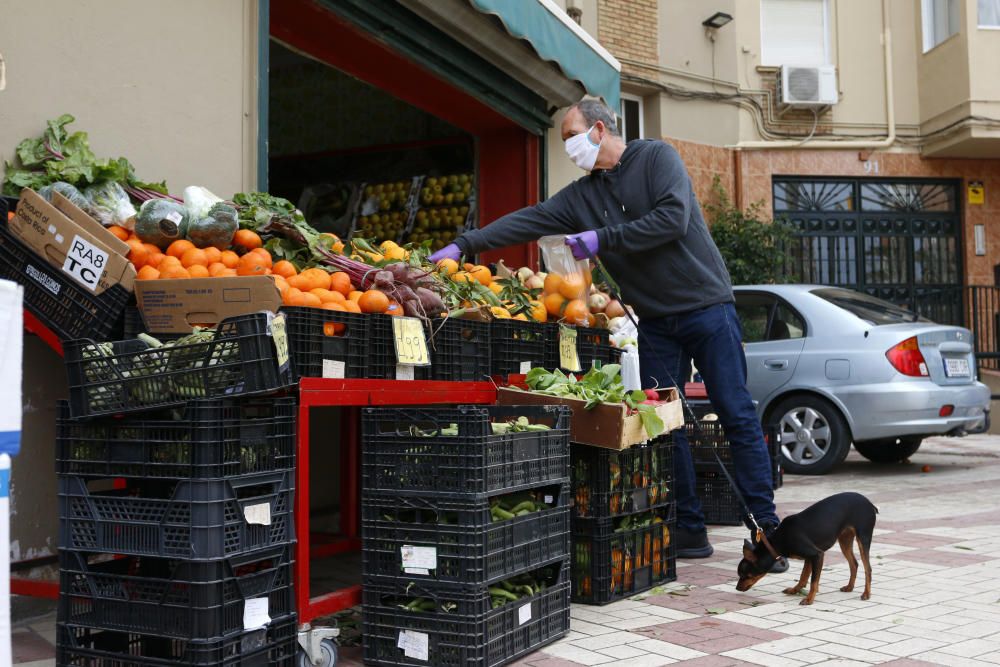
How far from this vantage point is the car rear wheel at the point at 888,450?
10359 mm

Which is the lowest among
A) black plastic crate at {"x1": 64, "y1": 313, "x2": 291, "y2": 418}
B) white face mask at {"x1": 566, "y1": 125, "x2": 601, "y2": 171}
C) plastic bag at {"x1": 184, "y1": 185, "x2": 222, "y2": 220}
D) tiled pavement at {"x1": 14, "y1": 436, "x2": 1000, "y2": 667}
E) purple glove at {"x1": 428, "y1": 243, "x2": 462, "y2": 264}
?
tiled pavement at {"x1": 14, "y1": 436, "x2": 1000, "y2": 667}

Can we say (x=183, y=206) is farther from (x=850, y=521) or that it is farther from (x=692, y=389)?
(x=692, y=389)

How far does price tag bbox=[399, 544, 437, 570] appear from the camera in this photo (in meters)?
3.49

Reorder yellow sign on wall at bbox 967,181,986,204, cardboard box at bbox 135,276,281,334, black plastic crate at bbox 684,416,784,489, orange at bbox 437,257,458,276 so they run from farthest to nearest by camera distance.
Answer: yellow sign on wall at bbox 967,181,986,204, black plastic crate at bbox 684,416,784,489, orange at bbox 437,257,458,276, cardboard box at bbox 135,276,281,334

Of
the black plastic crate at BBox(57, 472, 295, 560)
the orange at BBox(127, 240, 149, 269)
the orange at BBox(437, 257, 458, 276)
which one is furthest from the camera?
the orange at BBox(437, 257, 458, 276)

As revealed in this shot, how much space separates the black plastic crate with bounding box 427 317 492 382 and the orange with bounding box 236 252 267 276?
774 millimetres

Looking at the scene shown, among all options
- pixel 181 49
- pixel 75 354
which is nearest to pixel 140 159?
pixel 181 49

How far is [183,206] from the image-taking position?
4203mm

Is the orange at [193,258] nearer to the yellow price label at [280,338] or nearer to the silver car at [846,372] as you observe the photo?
the yellow price label at [280,338]

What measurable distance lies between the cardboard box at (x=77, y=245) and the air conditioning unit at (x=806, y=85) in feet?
47.7

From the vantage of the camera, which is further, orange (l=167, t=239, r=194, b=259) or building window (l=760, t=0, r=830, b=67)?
building window (l=760, t=0, r=830, b=67)

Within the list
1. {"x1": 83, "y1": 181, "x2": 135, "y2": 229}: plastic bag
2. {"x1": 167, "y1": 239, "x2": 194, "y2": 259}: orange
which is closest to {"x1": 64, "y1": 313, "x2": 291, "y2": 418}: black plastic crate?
{"x1": 167, "y1": 239, "x2": 194, "y2": 259}: orange

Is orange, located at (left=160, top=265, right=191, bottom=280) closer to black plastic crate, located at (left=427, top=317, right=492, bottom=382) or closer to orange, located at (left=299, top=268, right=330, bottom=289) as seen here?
orange, located at (left=299, top=268, right=330, bottom=289)

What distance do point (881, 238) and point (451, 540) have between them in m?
15.8
